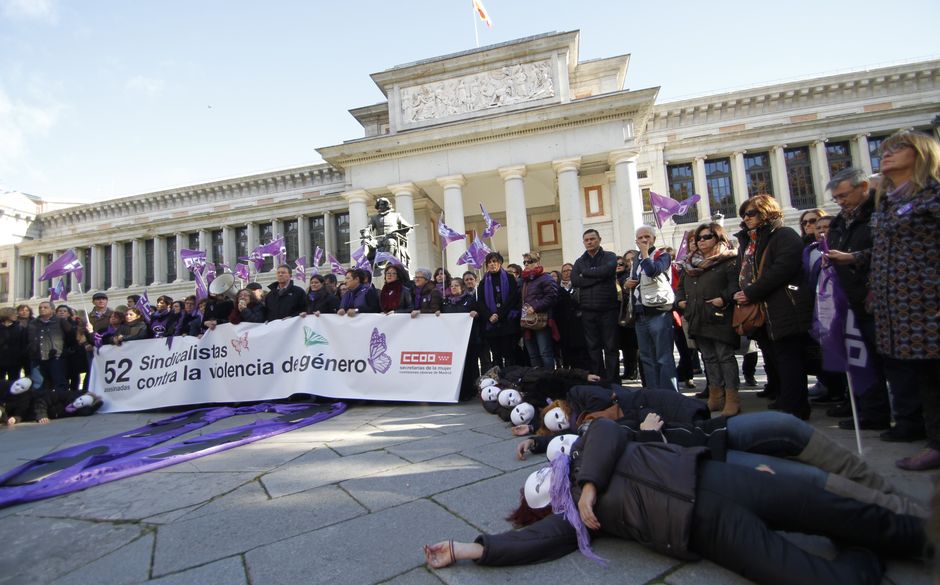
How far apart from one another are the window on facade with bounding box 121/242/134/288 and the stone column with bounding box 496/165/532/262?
126 feet

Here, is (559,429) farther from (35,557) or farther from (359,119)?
(359,119)

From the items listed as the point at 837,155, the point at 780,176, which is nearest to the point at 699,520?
the point at 780,176

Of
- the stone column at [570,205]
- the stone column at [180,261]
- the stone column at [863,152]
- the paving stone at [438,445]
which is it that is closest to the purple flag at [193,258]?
the paving stone at [438,445]

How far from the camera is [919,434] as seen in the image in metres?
3.20

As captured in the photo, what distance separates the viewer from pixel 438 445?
3.89 m

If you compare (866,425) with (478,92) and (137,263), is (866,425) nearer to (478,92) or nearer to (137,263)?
(478,92)

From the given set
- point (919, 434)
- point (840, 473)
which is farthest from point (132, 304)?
point (919, 434)

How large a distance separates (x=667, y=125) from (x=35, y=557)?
3338cm

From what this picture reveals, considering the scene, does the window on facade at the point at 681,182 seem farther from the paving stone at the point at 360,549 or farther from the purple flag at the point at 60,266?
the paving stone at the point at 360,549

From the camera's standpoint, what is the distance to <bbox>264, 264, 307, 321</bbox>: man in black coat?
→ 716 cm

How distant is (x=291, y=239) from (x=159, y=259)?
12600 millimetres

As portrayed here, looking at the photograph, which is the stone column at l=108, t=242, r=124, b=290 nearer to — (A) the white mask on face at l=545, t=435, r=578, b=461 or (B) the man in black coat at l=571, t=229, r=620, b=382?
(B) the man in black coat at l=571, t=229, r=620, b=382

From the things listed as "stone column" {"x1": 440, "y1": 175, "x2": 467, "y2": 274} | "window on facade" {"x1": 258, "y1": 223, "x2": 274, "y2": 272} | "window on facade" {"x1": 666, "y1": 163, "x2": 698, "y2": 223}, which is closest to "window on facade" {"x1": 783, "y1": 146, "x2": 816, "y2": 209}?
"window on facade" {"x1": 666, "y1": 163, "x2": 698, "y2": 223}

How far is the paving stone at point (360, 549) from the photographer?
1.93m
